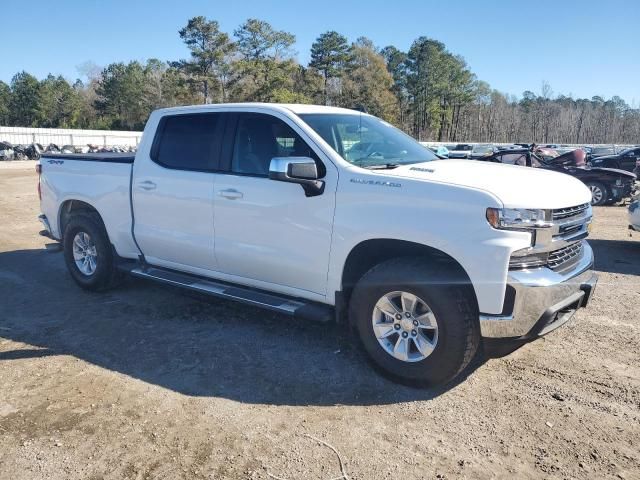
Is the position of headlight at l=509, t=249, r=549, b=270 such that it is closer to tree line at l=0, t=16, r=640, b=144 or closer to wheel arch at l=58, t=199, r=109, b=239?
wheel arch at l=58, t=199, r=109, b=239

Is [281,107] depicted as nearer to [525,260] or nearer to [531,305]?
[525,260]

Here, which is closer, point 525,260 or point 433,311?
point 525,260

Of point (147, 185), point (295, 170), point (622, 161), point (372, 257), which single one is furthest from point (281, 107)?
point (622, 161)

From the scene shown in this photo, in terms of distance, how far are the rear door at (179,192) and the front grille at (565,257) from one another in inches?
112

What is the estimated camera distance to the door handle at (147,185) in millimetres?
5199

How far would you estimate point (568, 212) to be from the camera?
3.65 m

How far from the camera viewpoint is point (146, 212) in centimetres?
529

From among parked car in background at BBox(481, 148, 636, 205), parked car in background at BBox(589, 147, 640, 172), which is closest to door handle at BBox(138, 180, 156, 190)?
parked car in background at BBox(481, 148, 636, 205)

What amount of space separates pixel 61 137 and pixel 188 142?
49.1m

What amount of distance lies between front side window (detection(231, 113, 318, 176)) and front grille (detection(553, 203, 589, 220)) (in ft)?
6.30

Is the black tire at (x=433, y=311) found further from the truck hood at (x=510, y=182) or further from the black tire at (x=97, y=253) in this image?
the black tire at (x=97, y=253)

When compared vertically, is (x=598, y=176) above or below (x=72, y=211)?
above

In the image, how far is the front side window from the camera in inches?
172

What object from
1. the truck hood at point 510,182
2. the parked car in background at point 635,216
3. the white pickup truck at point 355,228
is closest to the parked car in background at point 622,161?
the parked car in background at point 635,216
